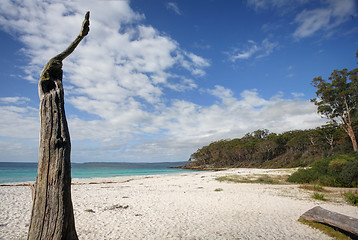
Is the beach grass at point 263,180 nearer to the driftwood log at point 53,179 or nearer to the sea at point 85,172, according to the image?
the driftwood log at point 53,179

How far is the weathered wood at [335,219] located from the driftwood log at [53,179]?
21.5 ft

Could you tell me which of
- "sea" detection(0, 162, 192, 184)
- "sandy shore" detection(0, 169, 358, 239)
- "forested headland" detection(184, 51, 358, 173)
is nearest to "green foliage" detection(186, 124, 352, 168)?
"forested headland" detection(184, 51, 358, 173)

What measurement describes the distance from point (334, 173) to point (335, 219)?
11.4 m

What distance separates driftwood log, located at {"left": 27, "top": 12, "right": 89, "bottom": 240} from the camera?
2.82 metres

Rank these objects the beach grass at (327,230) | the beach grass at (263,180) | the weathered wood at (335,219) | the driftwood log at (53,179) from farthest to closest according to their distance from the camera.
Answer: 1. the beach grass at (263,180)
2. the beach grass at (327,230)
3. the weathered wood at (335,219)
4. the driftwood log at (53,179)

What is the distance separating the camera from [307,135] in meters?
50.7

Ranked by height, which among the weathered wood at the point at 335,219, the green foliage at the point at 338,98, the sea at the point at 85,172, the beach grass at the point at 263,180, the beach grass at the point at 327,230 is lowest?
the beach grass at the point at 327,230

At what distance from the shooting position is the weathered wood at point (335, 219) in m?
5.30

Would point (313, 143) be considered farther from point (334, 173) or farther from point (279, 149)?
point (334, 173)

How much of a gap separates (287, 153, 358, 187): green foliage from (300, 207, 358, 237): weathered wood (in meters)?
9.88

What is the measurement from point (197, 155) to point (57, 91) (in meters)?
89.5

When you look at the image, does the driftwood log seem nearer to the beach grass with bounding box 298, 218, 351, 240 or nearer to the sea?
the beach grass with bounding box 298, 218, 351, 240

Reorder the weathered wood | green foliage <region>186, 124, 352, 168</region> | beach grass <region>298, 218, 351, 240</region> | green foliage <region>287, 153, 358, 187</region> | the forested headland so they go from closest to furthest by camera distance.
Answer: the weathered wood, beach grass <region>298, 218, 351, 240</region>, green foliage <region>287, 153, 358, 187</region>, the forested headland, green foliage <region>186, 124, 352, 168</region>

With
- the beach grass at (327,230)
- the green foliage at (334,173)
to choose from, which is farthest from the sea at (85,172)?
the beach grass at (327,230)
